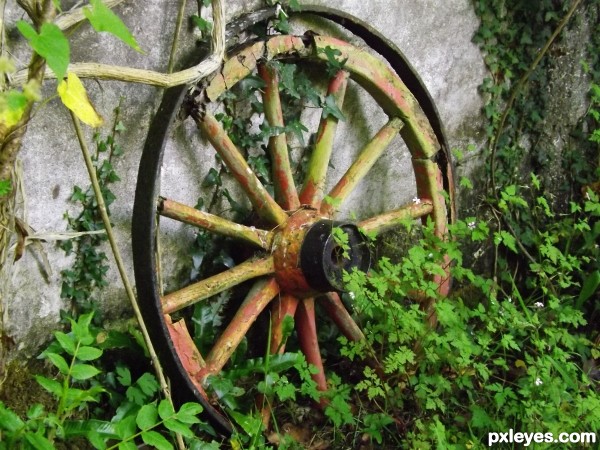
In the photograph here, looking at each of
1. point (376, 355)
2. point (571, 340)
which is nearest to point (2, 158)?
point (376, 355)

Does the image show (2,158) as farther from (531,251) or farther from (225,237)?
(531,251)

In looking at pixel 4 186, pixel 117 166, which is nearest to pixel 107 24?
pixel 4 186

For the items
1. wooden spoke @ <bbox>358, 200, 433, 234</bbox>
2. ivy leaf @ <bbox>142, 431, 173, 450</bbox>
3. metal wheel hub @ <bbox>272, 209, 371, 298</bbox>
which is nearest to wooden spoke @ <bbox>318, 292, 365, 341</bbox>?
metal wheel hub @ <bbox>272, 209, 371, 298</bbox>

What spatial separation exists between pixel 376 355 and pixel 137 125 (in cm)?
130

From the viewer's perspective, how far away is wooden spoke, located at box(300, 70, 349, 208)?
2.91m

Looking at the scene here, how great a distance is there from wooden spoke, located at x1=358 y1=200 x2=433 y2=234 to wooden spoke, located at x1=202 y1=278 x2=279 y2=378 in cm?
51

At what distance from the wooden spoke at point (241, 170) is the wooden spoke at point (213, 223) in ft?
0.25

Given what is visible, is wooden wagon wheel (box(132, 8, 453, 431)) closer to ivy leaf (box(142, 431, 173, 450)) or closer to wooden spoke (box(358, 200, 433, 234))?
wooden spoke (box(358, 200, 433, 234))

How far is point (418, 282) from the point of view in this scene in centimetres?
303

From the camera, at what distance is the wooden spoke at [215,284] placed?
2.39 metres

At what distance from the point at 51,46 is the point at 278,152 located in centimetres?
149

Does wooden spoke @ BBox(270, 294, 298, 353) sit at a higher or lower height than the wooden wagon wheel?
lower

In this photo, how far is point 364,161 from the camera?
306cm

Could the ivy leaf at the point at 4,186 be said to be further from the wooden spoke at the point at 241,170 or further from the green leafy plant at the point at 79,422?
the wooden spoke at the point at 241,170
